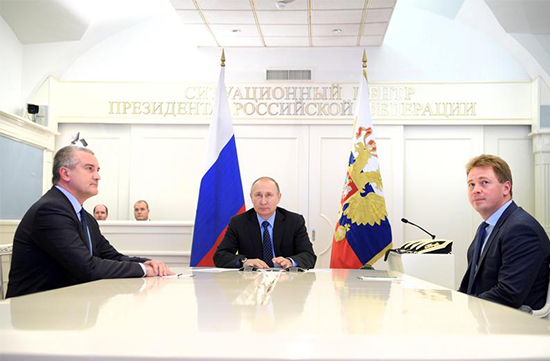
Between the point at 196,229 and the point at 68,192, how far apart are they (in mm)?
2484

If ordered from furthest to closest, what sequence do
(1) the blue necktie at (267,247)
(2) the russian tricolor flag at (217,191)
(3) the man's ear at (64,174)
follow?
(2) the russian tricolor flag at (217,191) → (1) the blue necktie at (267,247) → (3) the man's ear at (64,174)

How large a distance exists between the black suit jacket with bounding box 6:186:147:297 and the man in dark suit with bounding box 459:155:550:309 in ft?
5.25

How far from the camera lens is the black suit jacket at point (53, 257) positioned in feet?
8.27

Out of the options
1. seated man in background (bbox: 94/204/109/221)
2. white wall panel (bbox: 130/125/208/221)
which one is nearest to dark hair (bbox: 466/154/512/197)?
white wall panel (bbox: 130/125/208/221)

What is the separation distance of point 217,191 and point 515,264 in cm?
350

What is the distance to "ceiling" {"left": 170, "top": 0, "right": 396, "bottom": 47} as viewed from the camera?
5770 mm

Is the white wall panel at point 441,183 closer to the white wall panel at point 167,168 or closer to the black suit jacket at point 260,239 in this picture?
the white wall panel at point 167,168

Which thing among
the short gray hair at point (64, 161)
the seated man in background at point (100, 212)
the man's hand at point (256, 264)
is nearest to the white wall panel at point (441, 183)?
the seated man in background at point (100, 212)

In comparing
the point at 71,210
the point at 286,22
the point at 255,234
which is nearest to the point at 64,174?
the point at 71,210

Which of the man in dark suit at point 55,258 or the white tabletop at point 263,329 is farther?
the man in dark suit at point 55,258

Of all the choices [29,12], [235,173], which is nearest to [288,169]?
[235,173]

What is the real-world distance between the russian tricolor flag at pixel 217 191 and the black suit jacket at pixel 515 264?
3.03 meters

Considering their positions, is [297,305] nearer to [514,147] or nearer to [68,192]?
[68,192]

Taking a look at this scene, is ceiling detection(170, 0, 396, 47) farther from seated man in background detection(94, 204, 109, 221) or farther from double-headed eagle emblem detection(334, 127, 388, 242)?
seated man in background detection(94, 204, 109, 221)
